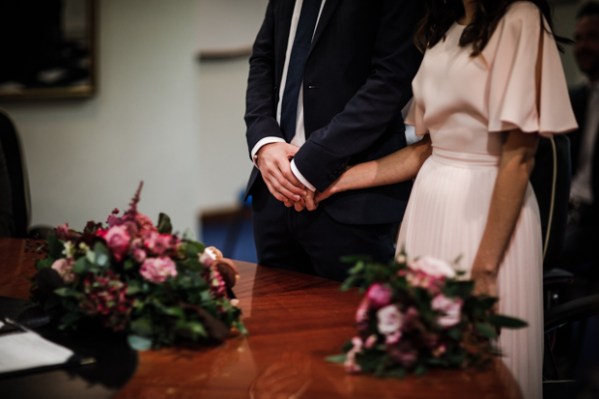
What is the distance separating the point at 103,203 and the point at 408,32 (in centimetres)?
327

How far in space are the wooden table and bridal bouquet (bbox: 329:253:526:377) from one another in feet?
0.10

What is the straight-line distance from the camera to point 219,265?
1906 mm

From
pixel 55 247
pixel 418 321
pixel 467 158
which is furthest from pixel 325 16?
pixel 418 321

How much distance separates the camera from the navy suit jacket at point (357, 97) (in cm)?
238

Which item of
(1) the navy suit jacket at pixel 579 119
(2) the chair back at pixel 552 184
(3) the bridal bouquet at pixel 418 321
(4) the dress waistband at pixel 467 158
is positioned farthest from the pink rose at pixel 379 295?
(1) the navy suit jacket at pixel 579 119

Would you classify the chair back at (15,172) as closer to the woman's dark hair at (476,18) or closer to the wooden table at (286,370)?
the wooden table at (286,370)

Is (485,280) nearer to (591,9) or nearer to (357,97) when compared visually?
(357,97)

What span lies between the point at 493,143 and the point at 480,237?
22 centimetres

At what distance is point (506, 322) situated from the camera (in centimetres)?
150

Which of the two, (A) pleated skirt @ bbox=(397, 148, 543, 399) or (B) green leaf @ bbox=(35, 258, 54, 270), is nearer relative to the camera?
(B) green leaf @ bbox=(35, 258, 54, 270)

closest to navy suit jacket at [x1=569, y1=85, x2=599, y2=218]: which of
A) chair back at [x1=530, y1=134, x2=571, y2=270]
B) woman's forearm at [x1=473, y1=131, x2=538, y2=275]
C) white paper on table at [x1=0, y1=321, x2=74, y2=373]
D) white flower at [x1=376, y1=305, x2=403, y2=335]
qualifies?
chair back at [x1=530, y1=134, x2=571, y2=270]

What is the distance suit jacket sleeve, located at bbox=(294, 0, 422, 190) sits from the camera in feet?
7.79

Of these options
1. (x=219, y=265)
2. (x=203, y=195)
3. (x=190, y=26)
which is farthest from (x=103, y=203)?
(x=219, y=265)

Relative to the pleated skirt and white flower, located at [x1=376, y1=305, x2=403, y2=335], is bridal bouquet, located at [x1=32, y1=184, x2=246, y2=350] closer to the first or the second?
white flower, located at [x1=376, y1=305, x2=403, y2=335]
